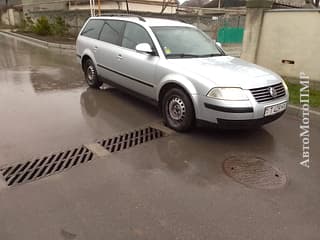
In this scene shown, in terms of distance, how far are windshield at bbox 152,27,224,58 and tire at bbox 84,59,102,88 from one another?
2178 mm

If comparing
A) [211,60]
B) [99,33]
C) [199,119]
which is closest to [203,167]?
[199,119]

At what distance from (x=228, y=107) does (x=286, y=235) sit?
68.8 inches

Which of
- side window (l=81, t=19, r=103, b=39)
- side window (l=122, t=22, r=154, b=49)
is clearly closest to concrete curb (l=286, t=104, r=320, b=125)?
side window (l=122, t=22, r=154, b=49)

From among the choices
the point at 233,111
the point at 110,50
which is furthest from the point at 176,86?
the point at 110,50

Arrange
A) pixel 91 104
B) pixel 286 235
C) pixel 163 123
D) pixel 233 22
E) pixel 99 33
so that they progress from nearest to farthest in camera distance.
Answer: pixel 286 235 → pixel 163 123 → pixel 91 104 → pixel 99 33 → pixel 233 22

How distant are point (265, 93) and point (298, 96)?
8.80 feet

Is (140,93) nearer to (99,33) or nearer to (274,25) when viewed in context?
(99,33)

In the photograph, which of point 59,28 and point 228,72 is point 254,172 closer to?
point 228,72

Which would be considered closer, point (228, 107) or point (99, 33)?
point (228, 107)

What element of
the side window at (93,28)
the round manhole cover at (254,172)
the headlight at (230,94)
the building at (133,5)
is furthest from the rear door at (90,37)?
the building at (133,5)

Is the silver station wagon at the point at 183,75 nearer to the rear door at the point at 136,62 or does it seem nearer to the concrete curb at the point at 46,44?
the rear door at the point at 136,62

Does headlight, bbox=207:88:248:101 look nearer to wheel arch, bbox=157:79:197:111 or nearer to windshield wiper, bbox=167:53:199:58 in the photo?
wheel arch, bbox=157:79:197:111

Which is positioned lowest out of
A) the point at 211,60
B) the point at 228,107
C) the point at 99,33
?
the point at 228,107

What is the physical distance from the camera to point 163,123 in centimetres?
468
